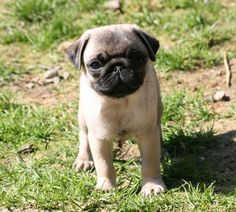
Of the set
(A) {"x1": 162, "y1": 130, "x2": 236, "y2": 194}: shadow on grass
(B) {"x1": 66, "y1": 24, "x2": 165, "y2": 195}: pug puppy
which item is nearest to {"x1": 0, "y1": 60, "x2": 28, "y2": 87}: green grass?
(A) {"x1": 162, "y1": 130, "x2": 236, "y2": 194}: shadow on grass

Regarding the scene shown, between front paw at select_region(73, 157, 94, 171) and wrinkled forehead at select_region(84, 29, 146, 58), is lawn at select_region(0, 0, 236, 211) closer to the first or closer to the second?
front paw at select_region(73, 157, 94, 171)

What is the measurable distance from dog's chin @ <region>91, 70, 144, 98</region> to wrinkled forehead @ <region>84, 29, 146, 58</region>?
0.56 feet

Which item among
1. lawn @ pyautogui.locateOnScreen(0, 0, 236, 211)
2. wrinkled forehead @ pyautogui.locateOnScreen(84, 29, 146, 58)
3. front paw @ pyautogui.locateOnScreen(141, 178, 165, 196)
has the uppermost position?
wrinkled forehead @ pyautogui.locateOnScreen(84, 29, 146, 58)

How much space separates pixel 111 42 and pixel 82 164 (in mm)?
1262

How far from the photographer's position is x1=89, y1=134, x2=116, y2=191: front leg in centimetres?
552

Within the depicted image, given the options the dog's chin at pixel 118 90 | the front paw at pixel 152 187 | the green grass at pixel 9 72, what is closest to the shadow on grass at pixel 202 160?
the front paw at pixel 152 187

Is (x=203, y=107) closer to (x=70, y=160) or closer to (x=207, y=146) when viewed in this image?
(x=207, y=146)

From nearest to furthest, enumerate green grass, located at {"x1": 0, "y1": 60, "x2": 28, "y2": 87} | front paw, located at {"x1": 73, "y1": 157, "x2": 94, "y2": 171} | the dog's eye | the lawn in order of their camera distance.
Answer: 1. the dog's eye
2. the lawn
3. front paw, located at {"x1": 73, "y1": 157, "x2": 94, "y2": 171}
4. green grass, located at {"x1": 0, "y1": 60, "x2": 28, "y2": 87}

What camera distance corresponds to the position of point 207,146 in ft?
21.0

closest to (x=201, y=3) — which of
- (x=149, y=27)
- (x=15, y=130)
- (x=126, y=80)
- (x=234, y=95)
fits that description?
(x=149, y=27)

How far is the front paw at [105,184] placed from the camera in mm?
5509

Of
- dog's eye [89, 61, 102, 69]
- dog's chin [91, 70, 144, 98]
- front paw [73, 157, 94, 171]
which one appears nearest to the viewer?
dog's chin [91, 70, 144, 98]

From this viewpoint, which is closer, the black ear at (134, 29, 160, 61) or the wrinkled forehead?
the wrinkled forehead

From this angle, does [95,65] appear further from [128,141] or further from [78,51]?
[128,141]
